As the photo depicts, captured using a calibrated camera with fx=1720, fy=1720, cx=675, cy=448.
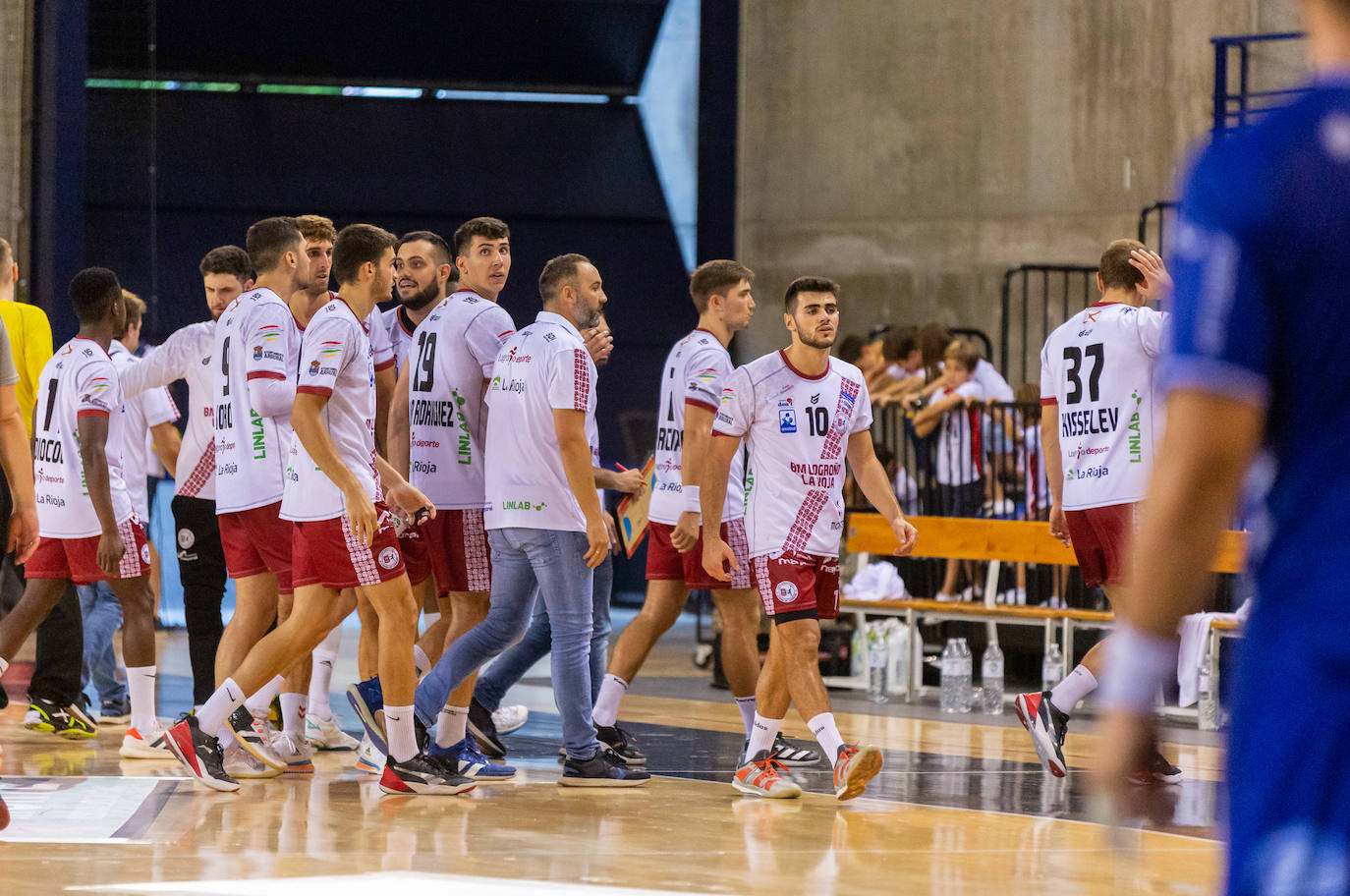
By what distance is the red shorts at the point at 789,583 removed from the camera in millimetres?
6203

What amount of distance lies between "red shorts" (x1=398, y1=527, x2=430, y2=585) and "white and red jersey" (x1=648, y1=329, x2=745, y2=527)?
105 cm

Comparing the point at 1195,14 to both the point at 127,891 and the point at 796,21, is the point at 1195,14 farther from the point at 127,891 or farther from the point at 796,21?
the point at 127,891

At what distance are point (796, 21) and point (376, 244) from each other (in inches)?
401

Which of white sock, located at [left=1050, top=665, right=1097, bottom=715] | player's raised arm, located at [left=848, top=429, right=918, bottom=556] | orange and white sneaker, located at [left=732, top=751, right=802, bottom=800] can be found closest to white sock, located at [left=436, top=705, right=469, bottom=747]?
orange and white sneaker, located at [left=732, top=751, right=802, bottom=800]

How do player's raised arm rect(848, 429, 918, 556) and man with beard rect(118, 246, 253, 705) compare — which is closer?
player's raised arm rect(848, 429, 918, 556)

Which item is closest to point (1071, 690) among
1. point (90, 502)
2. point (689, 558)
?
point (689, 558)

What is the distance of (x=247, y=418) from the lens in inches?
261

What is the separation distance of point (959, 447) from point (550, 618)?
16.1 ft

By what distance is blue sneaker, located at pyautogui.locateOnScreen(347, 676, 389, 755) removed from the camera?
6191mm

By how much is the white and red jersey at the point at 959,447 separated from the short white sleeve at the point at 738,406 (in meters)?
4.27

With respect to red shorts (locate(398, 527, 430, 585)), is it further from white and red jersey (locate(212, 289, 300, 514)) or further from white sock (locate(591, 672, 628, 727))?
white sock (locate(591, 672, 628, 727))

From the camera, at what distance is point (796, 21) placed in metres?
15.6

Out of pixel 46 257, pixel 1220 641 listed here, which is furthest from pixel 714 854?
pixel 46 257

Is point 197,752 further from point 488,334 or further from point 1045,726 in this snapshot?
point 1045,726
